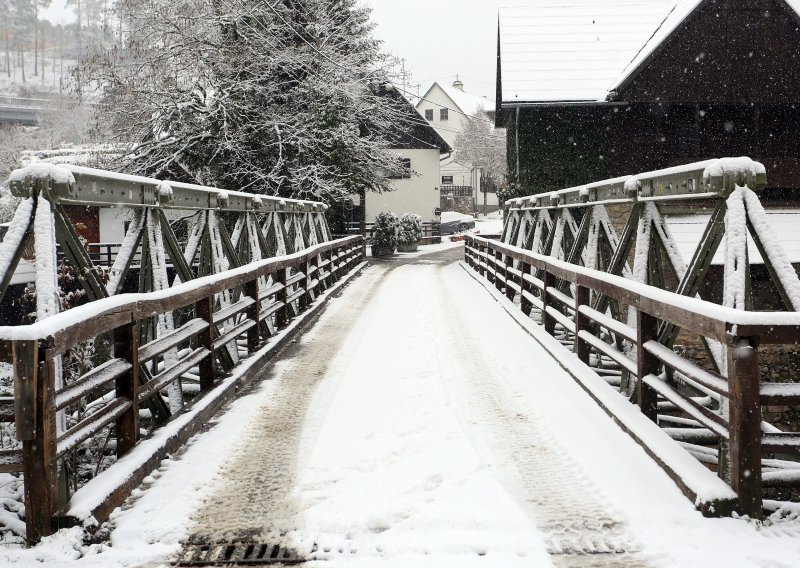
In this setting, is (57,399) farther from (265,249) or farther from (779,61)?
(779,61)

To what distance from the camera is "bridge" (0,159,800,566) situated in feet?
11.4

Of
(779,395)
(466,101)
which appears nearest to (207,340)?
(779,395)

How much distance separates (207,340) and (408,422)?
1987 millimetres

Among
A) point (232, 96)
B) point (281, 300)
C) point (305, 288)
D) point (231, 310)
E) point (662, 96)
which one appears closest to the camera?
point (231, 310)

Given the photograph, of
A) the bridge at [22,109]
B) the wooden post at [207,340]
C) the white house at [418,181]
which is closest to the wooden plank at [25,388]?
the wooden post at [207,340]

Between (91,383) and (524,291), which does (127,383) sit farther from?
(524,291)

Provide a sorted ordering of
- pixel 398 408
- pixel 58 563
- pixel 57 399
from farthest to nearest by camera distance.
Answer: pixel 398 408, pixel 57 399, pixel 58 563

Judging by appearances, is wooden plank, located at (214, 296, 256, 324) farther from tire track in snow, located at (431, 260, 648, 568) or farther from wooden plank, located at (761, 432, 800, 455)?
wooden plank, located at (761, 432, 800, 455)

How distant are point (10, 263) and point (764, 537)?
428 centimetres

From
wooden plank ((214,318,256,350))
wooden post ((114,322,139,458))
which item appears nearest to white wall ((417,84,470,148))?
wooden plank ((214,318,256,350))

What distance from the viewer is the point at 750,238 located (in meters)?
17.4

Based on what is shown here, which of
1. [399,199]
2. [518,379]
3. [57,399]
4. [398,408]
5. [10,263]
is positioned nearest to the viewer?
[57,399]

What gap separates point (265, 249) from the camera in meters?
10.5

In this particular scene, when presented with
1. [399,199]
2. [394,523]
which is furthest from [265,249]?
[399,199]
